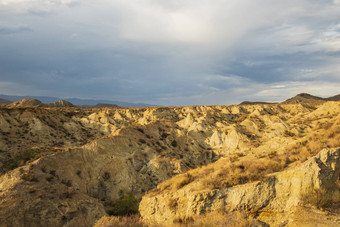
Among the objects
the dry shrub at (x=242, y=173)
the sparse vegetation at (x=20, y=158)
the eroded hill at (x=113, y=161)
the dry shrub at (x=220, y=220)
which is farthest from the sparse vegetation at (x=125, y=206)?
the sparse vegetation at (x=20, y=158)

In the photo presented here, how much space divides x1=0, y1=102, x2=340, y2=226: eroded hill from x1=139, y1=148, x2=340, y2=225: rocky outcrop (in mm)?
278

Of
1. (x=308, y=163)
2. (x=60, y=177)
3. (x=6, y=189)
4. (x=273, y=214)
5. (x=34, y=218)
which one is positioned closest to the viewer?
(x=273, y=214)

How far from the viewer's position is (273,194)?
332 inches

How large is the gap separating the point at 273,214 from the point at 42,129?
4426 cm

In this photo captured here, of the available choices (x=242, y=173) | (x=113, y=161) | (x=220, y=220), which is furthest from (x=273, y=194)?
(x=113, y=161)

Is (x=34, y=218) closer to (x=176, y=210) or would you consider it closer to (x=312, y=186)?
(x=176, y=210)

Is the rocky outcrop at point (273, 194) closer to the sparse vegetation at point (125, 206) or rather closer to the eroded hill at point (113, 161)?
the eroded hill at point (113, 161)

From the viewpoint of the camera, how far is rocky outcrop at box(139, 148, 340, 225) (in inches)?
313

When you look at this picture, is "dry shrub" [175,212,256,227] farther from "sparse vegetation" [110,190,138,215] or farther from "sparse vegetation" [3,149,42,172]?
"sparse vegetation" [3,149,42,172]

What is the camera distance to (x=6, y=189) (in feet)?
52.3

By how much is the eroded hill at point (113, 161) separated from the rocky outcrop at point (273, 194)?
0.91ft

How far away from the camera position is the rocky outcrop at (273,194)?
26.1 ft

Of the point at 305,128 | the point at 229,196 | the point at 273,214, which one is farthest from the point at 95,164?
the point at 305,128

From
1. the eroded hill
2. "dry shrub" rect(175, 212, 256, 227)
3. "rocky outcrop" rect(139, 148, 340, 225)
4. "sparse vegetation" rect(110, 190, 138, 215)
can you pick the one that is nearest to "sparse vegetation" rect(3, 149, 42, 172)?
the eroded hill
